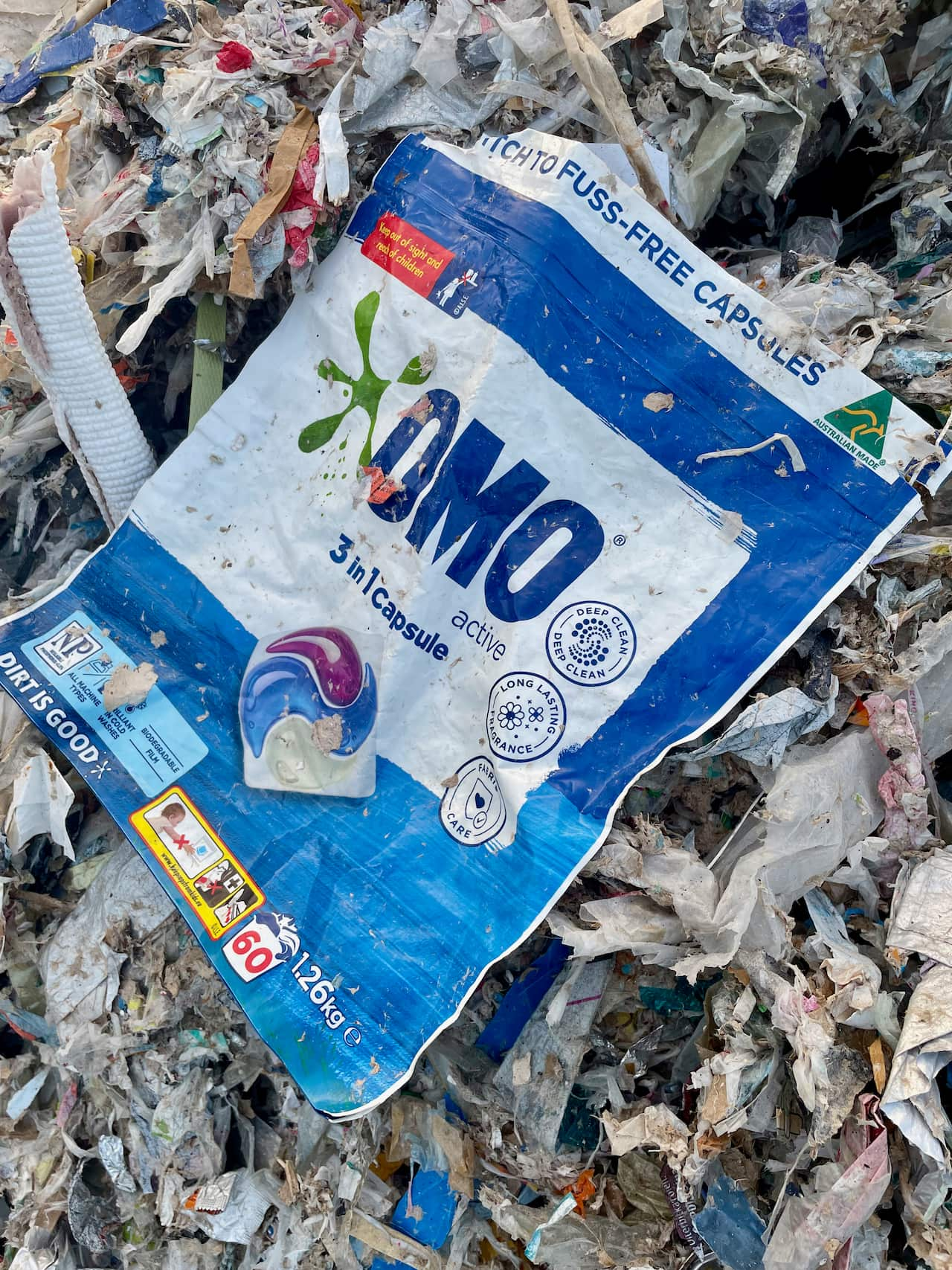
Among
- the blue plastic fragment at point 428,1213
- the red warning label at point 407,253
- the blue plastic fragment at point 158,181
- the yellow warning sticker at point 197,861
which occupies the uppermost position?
the red warning label at point 407,253

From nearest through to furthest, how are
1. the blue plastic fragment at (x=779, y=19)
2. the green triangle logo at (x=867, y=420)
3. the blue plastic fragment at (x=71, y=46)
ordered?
the green triangle logo at (x=867, y=420)
the blue plastic fragment at (x=779, y=19)
the blue plastic fragment at (x=71, y=46)

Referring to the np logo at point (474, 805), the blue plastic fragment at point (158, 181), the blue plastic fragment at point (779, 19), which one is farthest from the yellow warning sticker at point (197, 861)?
the blue plastic fragment at point (779, 19)

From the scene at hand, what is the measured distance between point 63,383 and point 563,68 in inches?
33.1

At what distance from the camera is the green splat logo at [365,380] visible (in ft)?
3.90

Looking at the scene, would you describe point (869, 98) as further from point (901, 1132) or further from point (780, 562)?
point (901, 1132)

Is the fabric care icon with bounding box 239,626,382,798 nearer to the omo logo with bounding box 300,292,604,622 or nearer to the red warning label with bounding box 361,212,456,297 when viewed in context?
the omo logo with bounding box 300,292,604,622

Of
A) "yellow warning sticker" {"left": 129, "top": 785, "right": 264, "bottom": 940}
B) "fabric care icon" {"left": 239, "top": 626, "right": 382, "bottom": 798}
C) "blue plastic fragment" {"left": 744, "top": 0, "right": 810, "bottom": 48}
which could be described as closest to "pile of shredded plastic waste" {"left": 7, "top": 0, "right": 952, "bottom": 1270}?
"blue plastic fragment" {"left": 744, "top": 0, "right": 810, "bottom": 48}

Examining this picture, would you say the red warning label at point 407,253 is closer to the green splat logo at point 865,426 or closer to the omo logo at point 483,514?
the omo logo at point 483,514

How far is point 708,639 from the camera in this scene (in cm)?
109

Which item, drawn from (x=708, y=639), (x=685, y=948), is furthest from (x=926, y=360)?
(x=685, y=948)

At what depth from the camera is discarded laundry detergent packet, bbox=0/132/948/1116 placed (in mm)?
1081

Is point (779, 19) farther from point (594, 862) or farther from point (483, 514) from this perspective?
point (594, 862)

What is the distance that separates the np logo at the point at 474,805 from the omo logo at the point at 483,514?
21 centimetres

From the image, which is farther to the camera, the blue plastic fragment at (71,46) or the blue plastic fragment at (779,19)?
the blue plastic fragment at (71,46)
